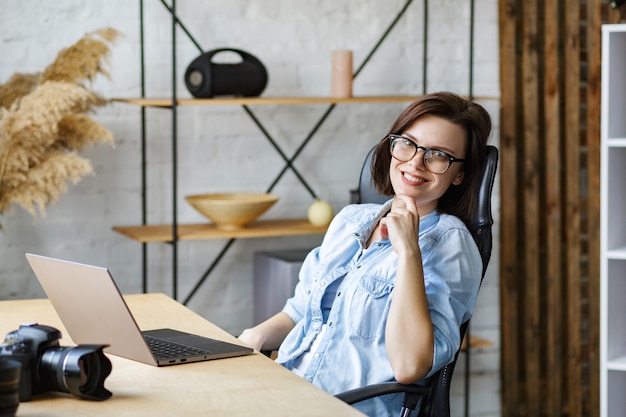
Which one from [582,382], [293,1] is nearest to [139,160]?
[293,1]

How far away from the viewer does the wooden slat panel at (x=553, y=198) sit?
405cm

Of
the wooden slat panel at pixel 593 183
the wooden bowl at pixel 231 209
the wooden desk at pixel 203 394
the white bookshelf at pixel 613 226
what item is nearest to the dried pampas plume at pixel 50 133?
the wooden bowl at pixel 231 209

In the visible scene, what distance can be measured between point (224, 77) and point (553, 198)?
1.50 meters

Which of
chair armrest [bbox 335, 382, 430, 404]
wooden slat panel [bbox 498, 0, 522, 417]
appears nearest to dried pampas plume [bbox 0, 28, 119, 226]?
chair armrest [bbox 335, 382, 430, 404]

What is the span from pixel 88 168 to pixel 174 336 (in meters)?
1.21

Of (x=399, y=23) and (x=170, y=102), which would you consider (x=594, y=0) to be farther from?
(x=170, y=102)

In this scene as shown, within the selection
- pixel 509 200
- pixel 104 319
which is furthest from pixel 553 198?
pixel 104 319

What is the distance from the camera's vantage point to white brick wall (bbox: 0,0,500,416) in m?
3.68

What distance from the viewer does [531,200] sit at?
4.18 m

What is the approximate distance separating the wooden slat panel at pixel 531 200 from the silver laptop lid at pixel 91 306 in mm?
2634

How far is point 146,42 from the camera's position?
376 cm

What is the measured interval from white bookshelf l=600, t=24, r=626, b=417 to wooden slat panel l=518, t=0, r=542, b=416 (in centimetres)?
90

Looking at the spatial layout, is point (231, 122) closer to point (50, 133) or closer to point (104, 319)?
point (50, 133)

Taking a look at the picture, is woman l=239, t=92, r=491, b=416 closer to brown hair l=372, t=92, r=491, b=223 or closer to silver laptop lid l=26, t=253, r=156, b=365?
brown hair l=372, t=92, r=491, b=223
